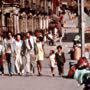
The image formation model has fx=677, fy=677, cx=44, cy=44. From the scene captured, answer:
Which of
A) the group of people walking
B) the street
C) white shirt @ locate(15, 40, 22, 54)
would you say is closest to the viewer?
the street

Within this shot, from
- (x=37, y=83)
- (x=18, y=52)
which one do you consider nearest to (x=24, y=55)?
(x=18, y=52)

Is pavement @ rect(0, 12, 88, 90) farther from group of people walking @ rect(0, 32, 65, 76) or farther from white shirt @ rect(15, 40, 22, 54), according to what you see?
white shirt @ rect(15, 40, 22, 54)

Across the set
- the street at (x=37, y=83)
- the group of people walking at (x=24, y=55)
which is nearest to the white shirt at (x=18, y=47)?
the group of people walking at (x=24, y=55)

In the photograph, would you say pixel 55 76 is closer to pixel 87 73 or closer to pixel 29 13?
pixel 87 73

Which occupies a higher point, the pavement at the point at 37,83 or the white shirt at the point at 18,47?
the white shirt at the point at 18,47

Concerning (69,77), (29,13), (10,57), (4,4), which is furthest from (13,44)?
(29,13)

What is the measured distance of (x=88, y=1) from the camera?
157 feet


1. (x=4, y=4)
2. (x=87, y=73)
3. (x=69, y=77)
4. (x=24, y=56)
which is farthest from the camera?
(x=4, y=4)

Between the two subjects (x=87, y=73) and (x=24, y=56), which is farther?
(x=24, y=56)

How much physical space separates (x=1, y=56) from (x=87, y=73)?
29.8 ft

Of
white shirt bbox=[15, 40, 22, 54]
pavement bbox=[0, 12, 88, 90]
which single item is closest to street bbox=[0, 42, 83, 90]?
pavement bbox=[0, 12, 88, 90]

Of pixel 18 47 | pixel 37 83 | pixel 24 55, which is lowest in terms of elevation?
pixel 37 83

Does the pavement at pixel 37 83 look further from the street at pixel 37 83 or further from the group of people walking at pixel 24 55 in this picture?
the group of people walking at pixel 24 55

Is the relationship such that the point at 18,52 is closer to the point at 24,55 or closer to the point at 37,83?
the point at 24,55
